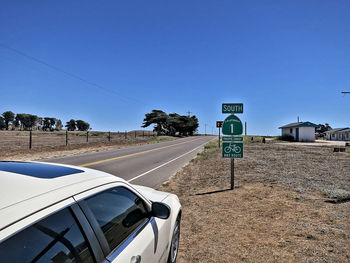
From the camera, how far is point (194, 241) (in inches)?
138

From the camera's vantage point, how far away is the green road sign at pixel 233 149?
6844 millimetres

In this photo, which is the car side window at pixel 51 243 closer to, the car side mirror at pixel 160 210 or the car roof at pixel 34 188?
the car roof at pixel 34 188

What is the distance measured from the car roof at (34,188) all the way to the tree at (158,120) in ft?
272

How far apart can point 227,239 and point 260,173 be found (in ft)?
19.5

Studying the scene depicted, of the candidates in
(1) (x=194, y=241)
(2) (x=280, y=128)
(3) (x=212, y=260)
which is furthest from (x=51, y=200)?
(2) (x=280, y=128)

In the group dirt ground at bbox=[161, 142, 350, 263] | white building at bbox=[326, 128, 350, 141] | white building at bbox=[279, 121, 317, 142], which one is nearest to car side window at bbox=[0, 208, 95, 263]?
dirt ground at bbox=[161, 142, 350, 263]

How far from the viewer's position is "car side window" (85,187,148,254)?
5.28 ft

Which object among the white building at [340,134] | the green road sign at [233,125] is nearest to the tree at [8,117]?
the green road sign at [233,125]

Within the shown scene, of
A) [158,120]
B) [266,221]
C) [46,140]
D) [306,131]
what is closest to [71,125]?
[158,120]

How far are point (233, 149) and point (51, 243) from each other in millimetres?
6338

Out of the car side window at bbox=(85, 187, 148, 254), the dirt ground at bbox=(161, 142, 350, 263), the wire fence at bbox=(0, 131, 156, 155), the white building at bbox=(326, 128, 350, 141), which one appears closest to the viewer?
the car side window at bbox=(85, 187, 148, 254)

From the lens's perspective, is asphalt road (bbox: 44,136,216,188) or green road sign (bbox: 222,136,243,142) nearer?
green road sign (bbox: 222,136,243,142)

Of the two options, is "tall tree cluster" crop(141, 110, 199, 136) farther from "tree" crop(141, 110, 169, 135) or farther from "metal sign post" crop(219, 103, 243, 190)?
"metal sign post" crop(219, 103, 243, 190)

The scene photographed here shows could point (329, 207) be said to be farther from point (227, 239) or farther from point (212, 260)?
point (212, 260)
